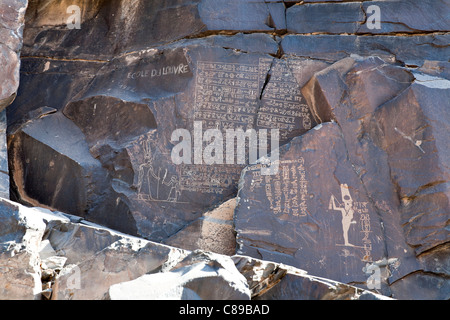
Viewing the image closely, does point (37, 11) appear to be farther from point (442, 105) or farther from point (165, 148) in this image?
point (442, 105)

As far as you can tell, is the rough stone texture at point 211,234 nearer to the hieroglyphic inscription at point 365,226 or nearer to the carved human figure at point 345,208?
the carved human figure at point 345,208

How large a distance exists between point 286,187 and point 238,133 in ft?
2.27

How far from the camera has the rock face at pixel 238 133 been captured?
15.3 feet

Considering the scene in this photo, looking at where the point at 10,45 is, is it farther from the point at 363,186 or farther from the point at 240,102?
the point at 363,186

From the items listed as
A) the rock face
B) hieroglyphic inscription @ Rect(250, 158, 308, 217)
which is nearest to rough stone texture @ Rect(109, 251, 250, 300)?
the rock face

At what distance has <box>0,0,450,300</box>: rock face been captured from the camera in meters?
4.65

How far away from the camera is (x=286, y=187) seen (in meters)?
4.82

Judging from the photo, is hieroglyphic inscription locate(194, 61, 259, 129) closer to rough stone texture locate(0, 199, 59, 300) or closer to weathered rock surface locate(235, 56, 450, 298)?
weathered rock surface locate(235, 56, 450, 298)

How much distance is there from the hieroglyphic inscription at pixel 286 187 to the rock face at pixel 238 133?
0.01 metres

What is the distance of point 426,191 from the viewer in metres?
4.72

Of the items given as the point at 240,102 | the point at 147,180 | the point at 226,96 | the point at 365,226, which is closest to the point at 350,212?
the point at 365,226

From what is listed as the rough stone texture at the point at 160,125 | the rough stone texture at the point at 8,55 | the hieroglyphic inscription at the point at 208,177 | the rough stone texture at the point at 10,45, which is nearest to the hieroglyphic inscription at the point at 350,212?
the rough stone texture at the point at 160,125

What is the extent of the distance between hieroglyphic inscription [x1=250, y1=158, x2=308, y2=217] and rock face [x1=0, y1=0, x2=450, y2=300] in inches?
0.4

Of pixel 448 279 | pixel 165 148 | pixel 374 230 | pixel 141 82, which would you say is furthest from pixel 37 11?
pixel 448 279
